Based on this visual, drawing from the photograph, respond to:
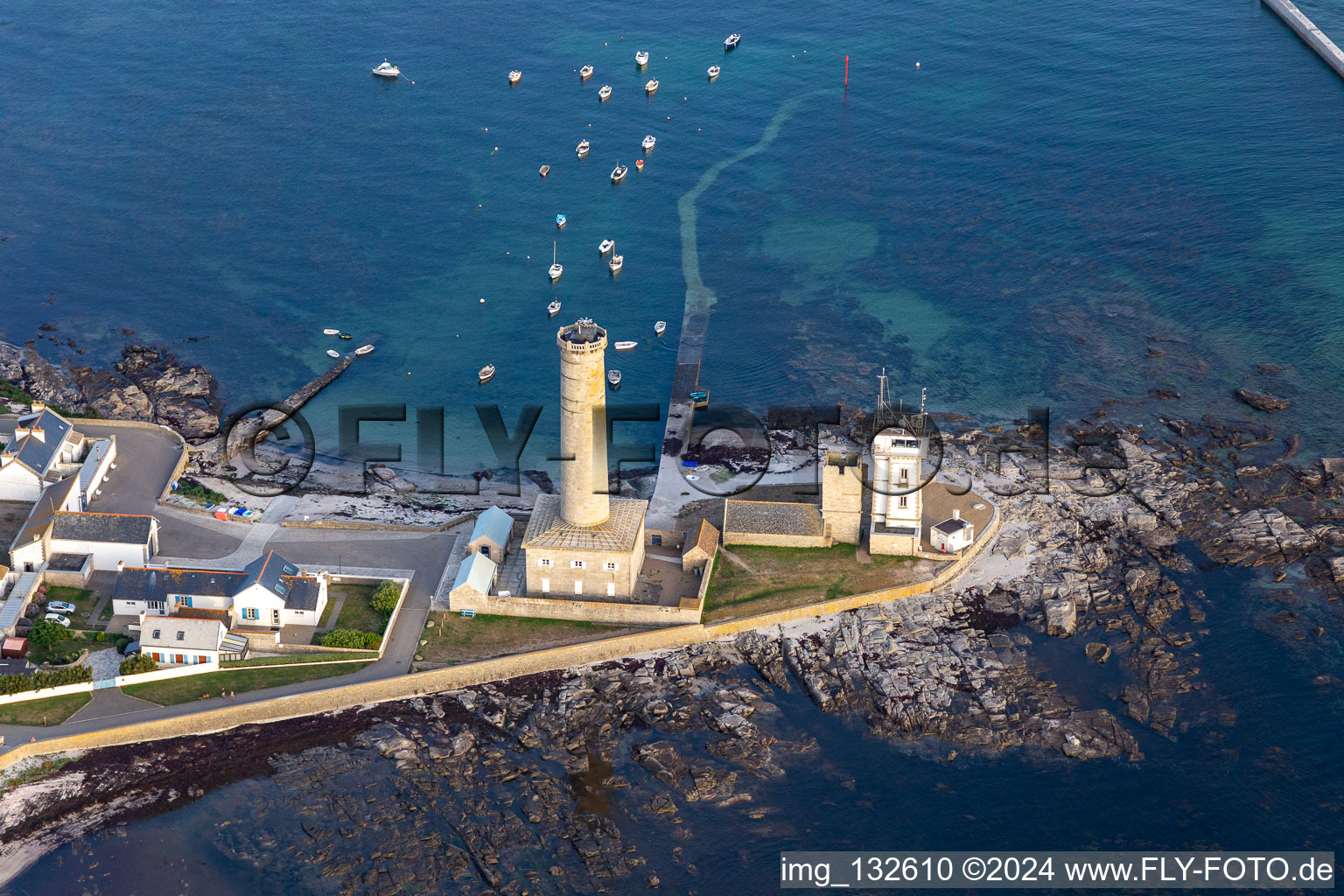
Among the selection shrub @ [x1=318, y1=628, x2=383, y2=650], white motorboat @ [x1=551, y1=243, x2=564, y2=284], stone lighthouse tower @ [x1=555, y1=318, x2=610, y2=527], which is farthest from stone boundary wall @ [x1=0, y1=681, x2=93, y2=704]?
white motorboat @ [x1=551, y1=243, x2=564, y2=284]

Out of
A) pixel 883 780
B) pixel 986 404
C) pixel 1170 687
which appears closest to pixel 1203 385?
pixel 986 404

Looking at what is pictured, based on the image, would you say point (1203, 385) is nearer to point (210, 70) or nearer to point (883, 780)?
point (883, 780)

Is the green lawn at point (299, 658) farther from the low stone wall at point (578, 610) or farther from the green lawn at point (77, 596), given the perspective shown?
the green lawn at point (77, 596)

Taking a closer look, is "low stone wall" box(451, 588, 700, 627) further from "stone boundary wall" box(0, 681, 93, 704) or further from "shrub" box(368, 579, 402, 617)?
"stone boundary wall" box(0, 681, 93, 704)

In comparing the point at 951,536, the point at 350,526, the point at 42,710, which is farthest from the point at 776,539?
the point at 42,710

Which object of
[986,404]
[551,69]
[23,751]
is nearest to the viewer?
[23,751]

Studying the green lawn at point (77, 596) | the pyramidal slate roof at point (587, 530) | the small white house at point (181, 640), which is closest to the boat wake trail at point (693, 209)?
the pyramidal slate roof at point (587, 530)
